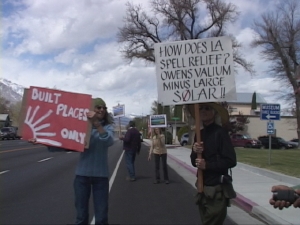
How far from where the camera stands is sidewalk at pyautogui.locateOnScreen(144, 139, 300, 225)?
25.9 ft

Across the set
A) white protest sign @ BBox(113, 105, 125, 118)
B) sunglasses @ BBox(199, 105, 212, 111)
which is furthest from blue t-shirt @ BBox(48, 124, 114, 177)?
white protest sign @ BBox(113, 105, 125, 118)

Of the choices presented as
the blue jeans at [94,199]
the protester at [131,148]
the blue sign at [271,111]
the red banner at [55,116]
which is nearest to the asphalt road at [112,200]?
the protester at [131,148]

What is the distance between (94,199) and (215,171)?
139 cm

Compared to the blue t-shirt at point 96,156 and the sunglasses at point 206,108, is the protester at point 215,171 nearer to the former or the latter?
the sunglasses at point 206,108

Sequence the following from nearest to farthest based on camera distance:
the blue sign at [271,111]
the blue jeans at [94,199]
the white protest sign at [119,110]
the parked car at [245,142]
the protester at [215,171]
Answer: the protester at [215,171]
the blue jeans at [94,199]
the blue sign at [271,111]
the white protest sign at [119,110]
the parked car at [245,142]

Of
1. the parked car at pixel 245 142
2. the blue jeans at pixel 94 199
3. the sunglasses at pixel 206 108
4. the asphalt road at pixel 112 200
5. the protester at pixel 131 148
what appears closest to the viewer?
the blue jeans at pixel 94 199

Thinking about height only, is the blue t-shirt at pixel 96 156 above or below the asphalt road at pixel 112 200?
above

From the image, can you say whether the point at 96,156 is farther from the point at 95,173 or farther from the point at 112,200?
the point at 112,200

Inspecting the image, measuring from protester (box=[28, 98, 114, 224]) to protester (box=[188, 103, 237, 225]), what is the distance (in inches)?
40.4

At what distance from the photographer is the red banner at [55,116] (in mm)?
4719

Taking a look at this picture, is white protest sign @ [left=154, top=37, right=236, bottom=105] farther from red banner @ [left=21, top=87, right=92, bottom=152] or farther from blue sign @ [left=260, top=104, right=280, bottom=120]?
blue sign @ [left=260, top=104, right=280, bottom=120]

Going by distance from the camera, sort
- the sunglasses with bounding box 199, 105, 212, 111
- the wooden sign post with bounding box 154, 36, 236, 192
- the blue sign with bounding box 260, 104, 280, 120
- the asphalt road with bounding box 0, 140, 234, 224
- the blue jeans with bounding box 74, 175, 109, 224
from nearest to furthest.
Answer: the blue jeans with bounding box 74, 175, 109, 224 → the sunglasses with bounding box 199, 105, 212, 111 → the wooden sign post with bounding box 154, 36, 236, 192 → the asphalt road with bounding box 0, 140, 234, 224 → the blue sign with bounding box 260, 104, 280, 120

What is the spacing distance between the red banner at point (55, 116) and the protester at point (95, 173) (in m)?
0.12

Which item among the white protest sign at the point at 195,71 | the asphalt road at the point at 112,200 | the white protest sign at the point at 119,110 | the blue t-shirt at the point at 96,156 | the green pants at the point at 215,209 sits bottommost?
the asphalt road at the point at 112,200
